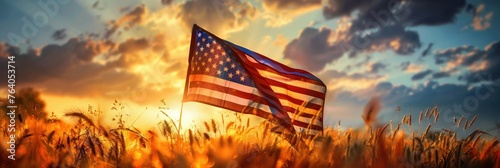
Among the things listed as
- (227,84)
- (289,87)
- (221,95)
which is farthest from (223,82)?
(289,87)

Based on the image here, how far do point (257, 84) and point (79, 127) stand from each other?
5309mm

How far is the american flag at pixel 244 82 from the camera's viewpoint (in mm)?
10242

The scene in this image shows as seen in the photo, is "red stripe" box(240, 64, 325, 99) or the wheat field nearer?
the wheat field

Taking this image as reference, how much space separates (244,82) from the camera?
1040 centimetres

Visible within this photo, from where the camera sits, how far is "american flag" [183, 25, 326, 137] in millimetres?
10242

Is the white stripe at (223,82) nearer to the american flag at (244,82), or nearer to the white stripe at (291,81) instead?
the american flag at (244,82)

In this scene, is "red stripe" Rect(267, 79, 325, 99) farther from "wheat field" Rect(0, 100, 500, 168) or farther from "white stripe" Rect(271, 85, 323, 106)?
"wheat field" Rect(0, 100, 500, 168)

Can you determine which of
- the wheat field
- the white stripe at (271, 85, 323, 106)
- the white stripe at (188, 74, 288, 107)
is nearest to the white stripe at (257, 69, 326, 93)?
the white stripe at (271, 85, 323, 106)

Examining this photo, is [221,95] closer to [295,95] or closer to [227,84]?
[227,84]

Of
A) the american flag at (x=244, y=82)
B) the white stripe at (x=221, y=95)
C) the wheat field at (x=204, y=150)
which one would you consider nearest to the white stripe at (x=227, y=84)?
the american flag at (x=244, y=82)

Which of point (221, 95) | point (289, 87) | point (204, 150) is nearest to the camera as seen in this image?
point (204, 150)

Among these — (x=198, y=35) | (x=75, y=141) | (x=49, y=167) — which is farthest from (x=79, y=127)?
(x=198, y=35)

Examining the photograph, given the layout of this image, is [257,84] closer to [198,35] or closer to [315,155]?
[198,35]

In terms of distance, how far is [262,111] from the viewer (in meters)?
9.71
